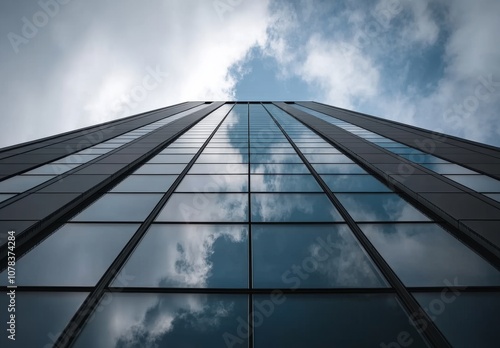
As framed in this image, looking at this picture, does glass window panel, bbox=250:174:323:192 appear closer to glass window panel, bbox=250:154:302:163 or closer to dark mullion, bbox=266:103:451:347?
dark mullion, bbox=266:103:451:347

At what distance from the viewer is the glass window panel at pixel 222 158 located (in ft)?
39.5

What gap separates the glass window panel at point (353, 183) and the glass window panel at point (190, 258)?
3.98 meters

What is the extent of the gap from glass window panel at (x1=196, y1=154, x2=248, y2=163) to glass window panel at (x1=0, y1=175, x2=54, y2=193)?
17.6ft

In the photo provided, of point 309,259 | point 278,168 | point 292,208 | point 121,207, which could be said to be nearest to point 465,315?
point 309,259

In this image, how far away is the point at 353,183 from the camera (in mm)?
9727

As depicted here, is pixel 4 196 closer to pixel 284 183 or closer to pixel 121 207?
pixel 121 207

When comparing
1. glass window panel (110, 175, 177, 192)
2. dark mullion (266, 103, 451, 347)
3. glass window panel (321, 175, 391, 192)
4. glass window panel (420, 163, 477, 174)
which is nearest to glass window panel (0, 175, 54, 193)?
glass window panel (110, 175, 177, 192)

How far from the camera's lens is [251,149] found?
1407cm

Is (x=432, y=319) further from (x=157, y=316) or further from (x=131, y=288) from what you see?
(x=131, y=288)

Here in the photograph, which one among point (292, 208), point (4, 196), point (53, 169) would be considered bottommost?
point (292, 208)

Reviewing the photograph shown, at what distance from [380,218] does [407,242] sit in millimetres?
1110

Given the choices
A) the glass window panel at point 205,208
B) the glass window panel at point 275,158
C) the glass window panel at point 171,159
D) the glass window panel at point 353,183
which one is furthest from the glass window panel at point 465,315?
the glass window panel at point 171,159

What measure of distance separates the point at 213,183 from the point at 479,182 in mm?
8794

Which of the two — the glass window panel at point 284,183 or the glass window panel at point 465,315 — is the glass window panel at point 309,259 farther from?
the glass window panel at point 284,183
